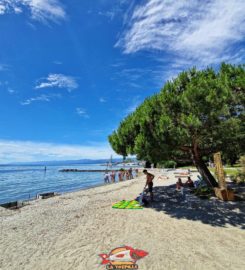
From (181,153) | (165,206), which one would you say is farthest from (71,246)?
(181,153)

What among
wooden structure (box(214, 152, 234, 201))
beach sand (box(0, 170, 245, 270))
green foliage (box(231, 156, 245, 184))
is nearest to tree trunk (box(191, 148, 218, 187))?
wooden structure (box(214, 152, 234, 201))

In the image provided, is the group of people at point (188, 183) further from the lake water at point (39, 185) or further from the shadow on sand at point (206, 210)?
the lake water at point (39, 185)

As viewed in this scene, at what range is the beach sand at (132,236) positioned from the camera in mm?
5297

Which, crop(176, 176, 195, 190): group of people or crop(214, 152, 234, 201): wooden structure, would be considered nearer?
crop(214, 152, 234, 201): wooden structure

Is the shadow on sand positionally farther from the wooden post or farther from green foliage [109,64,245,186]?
green foliage [109,64,245,186]

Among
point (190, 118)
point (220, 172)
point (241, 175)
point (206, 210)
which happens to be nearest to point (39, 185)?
point (241, 175)

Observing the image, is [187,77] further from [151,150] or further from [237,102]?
[151,150]

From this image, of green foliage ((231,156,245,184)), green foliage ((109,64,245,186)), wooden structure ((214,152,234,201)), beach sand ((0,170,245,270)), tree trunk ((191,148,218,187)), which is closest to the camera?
beach sand ((0,170,245,270))

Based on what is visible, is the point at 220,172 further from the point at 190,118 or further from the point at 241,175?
the point at 241,175

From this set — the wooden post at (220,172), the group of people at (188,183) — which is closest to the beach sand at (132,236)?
the wooden post at (220,172)

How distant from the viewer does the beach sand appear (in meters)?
5.30

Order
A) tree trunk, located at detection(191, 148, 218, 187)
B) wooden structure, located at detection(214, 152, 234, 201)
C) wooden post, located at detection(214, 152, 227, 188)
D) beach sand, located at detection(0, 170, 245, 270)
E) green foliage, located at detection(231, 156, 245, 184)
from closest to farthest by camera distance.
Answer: beach sand, located at detection(0, 170, 245, 270), wooden structure, located at detection(214, 152, 234, 201), wooden post, located at detection(214, 152, 227, 188), tree trunk, located at detection(191, 148, 218, 187), green foliage, located at detection(231, 156, 245, 184)

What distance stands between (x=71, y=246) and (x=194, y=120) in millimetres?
7012

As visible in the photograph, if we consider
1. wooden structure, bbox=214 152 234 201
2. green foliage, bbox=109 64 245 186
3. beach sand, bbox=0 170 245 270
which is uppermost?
green foliage, bbox=109 64 245 186
